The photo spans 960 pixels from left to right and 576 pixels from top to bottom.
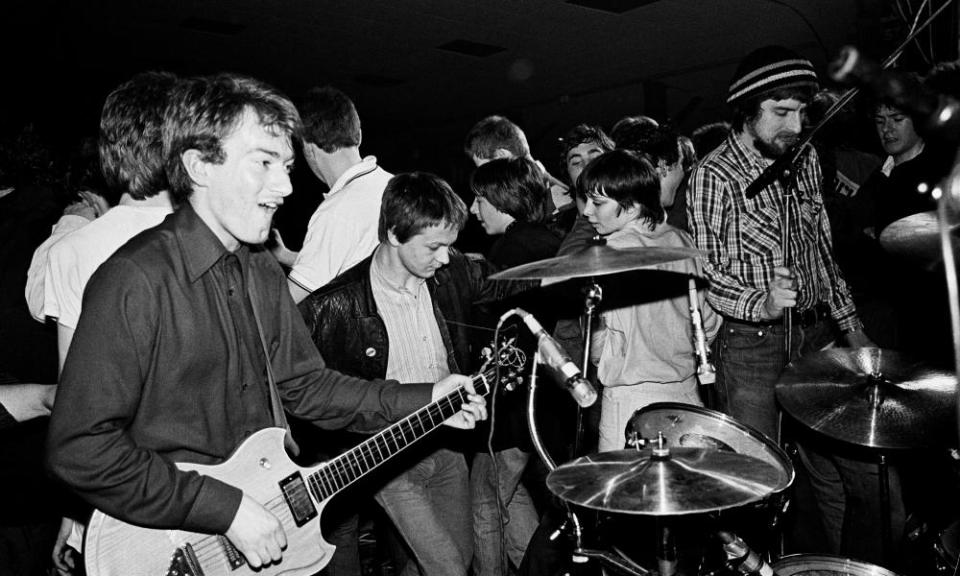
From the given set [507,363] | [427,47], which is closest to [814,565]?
[507,363]

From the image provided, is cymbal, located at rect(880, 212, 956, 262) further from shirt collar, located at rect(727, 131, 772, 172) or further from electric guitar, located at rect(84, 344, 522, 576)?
shirt collar, located at rect(727, 131, 772, 172)

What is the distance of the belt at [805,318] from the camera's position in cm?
348

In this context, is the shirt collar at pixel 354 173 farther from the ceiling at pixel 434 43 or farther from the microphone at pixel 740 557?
the ceiling at pixel 434 43

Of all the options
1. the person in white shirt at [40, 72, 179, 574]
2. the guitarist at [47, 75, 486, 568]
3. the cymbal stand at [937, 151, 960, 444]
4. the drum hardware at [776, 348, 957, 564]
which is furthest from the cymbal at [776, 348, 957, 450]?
the person in white shirt at [40, 72, 179, 574]

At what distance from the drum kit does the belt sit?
16.7 inches

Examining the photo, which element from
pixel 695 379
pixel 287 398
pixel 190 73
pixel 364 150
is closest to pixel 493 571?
pixel 695 379

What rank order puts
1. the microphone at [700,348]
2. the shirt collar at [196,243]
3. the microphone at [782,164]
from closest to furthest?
the shirt collar at [196,243] → the microphone at [700,348] → the microphone at [782,164]

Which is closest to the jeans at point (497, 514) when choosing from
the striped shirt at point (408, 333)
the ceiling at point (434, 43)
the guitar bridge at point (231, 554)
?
the striped shirt at point (408, 333)

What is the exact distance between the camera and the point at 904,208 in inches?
151

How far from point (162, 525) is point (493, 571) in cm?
209

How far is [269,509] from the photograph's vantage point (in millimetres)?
2412

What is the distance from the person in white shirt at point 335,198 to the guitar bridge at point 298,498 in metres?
1.24

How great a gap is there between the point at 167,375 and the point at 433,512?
1.44m

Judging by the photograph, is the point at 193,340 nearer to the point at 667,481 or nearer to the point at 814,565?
the point at 667,481
